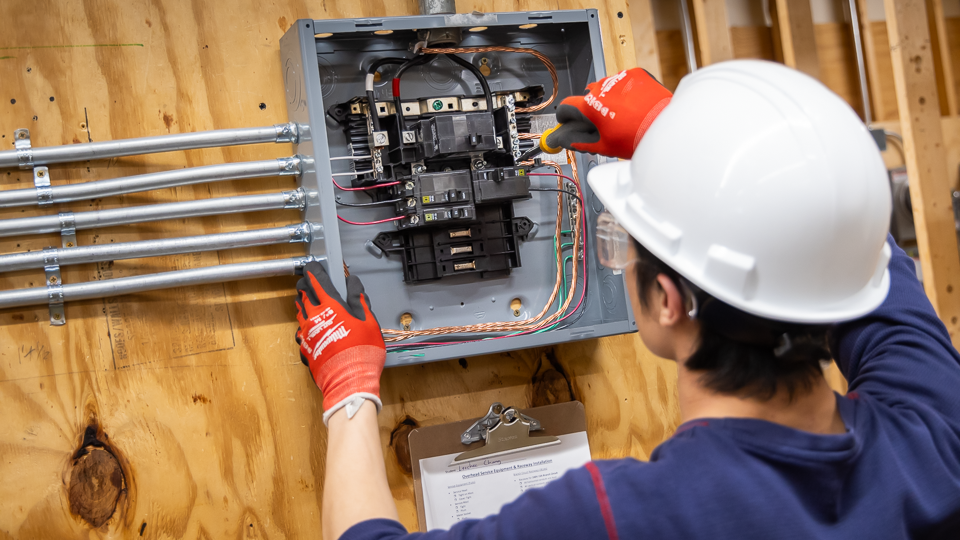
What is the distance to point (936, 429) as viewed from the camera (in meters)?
A: 0.80

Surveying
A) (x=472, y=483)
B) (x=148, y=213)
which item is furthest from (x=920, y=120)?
(x=148, y=213)

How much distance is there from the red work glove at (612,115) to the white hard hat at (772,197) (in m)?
0.33

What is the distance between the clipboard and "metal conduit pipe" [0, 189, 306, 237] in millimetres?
555

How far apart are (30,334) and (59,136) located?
0.38 m

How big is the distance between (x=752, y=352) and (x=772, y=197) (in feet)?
0.57

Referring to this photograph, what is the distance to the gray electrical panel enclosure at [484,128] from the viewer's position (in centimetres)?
123

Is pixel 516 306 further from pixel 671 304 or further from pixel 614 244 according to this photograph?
pixel 671 304

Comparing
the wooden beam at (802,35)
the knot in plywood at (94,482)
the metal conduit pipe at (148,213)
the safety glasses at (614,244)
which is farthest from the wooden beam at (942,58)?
the knot in plywood at (94,482)

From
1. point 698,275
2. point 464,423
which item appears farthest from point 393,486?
point 698,275

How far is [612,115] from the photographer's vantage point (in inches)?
45.3

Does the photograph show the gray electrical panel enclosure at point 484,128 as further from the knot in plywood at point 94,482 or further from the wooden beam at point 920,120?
the wooden beam at point 920,120

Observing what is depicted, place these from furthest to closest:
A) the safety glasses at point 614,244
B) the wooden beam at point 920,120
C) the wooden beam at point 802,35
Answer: the wooden beam at point 802,35, the wooden beam at point 920,120, the safety glasses at point 614,244

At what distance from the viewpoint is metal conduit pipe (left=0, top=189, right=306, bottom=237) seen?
1.22 meters

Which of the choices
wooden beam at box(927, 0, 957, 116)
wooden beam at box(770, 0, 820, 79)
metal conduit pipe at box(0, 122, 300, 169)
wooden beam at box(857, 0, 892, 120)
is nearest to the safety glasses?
metal conduit pipe at box(0, 122, 300, 169)
